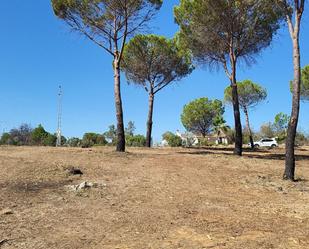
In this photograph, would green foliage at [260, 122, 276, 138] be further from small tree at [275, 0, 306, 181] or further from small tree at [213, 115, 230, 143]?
small tree at [275, 0, 306, 181]

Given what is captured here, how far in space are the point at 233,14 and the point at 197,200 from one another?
1263 cm

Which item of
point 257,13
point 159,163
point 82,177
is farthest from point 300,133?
point 82,177

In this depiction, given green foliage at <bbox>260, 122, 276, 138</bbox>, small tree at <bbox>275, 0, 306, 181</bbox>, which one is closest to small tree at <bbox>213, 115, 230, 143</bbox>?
green foliage at <bbox>260, 122, 276, 138</bbox>

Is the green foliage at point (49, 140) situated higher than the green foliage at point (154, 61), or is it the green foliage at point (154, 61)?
the green foliage at point (154, 61)

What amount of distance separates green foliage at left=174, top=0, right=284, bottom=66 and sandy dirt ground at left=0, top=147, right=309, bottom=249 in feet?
29.3

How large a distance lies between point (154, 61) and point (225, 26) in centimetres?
1025

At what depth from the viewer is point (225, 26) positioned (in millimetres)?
19109

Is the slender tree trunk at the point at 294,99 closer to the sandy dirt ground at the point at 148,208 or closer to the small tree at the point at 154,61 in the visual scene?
the sandy dirt ground at the point at 148,208

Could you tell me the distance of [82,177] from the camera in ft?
32.4

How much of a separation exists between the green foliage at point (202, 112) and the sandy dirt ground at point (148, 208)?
49.6 metres

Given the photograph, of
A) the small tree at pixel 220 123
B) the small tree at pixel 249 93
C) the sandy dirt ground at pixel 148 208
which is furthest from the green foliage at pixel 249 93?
the sandy dirt ground at pixel 148 208

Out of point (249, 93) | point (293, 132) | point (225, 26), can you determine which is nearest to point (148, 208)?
point (293, 132)

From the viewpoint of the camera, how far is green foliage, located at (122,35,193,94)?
28.4 meters

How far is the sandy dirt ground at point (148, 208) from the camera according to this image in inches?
212
